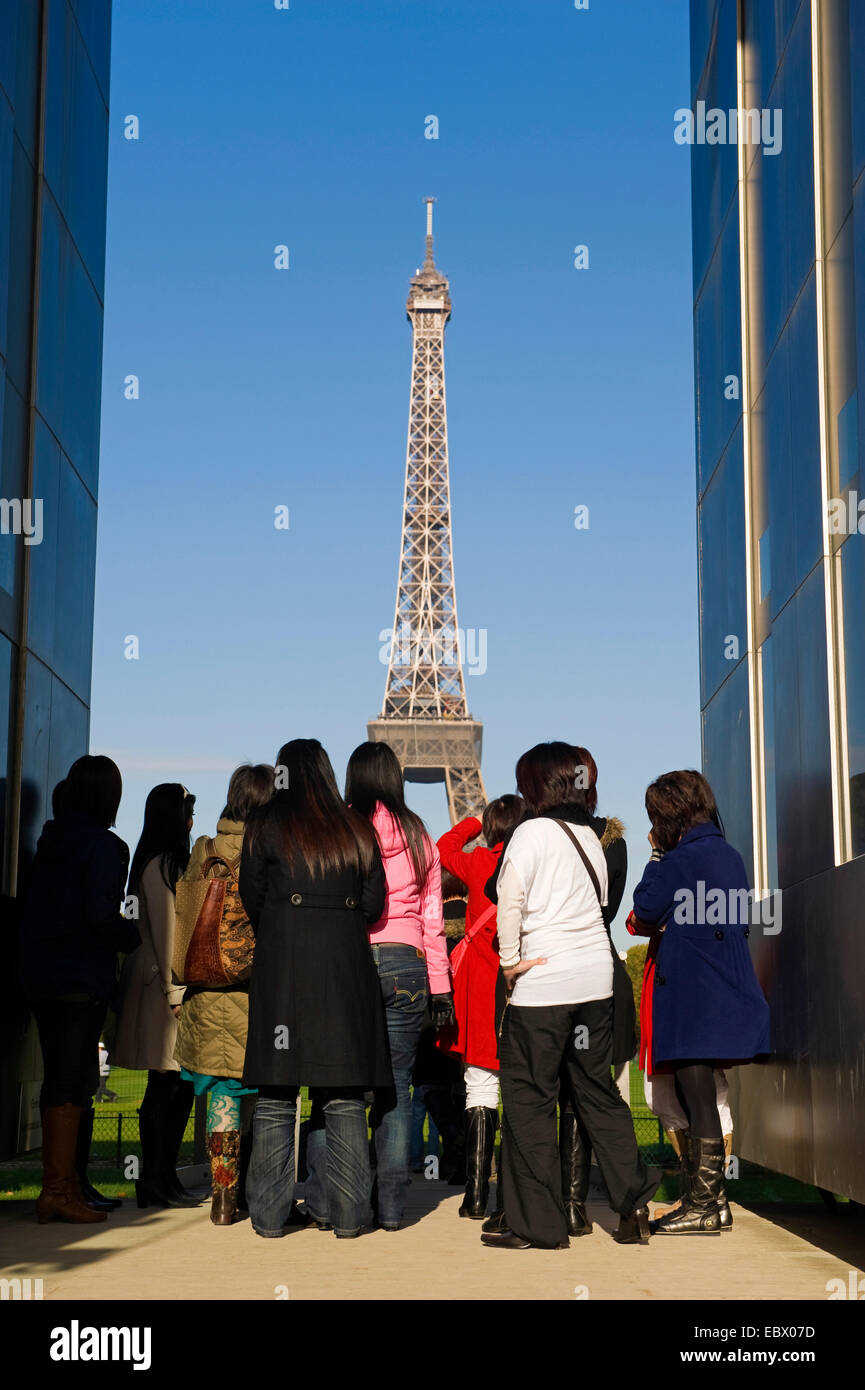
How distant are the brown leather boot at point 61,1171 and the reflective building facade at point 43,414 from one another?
122cm

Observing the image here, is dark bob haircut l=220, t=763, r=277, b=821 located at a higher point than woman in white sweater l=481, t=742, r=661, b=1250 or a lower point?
higher

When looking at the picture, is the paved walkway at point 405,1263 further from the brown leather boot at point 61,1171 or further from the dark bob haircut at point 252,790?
the dark bob haircut at point 252,790

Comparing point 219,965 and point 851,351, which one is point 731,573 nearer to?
point 851,351

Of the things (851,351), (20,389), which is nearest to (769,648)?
(851,351)

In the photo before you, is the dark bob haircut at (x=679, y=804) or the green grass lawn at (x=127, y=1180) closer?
the dark bob haircut at (x=679, y=804)

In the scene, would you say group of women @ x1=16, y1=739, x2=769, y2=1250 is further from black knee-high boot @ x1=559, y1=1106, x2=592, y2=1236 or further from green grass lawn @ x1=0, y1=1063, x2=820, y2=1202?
green grass lawn @ x1=0, y1=1063, x2=820, y2=1202

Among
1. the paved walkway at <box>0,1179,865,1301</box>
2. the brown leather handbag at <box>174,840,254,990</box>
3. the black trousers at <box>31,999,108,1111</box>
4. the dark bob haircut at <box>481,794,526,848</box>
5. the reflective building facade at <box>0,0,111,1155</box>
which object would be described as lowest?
the paved walkway at <box>0,1179,865,1301</box>

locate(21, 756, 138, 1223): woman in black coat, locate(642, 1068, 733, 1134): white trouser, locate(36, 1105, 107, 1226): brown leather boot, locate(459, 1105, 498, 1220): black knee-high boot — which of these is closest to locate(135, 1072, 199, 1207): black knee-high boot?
locate(21, 756, 138, 1223): woman in black coat

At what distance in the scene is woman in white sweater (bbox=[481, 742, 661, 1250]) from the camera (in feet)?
18.6

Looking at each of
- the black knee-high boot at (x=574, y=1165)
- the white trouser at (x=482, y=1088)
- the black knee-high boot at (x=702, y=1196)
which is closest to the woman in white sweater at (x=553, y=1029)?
the black knee-high boot at (x=702, y=1196)

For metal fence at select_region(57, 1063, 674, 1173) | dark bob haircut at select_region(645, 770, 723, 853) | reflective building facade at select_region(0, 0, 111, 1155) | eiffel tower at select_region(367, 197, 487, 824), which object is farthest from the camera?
eiffel tower at select_region(367, 197, 487, 824)

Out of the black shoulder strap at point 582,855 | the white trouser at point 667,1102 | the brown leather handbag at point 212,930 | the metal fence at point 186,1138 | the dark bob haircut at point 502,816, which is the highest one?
the dark bob haircut at point 502,816

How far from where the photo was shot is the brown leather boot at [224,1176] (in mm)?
6332

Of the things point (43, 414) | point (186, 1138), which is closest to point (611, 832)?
point (43, 414)
